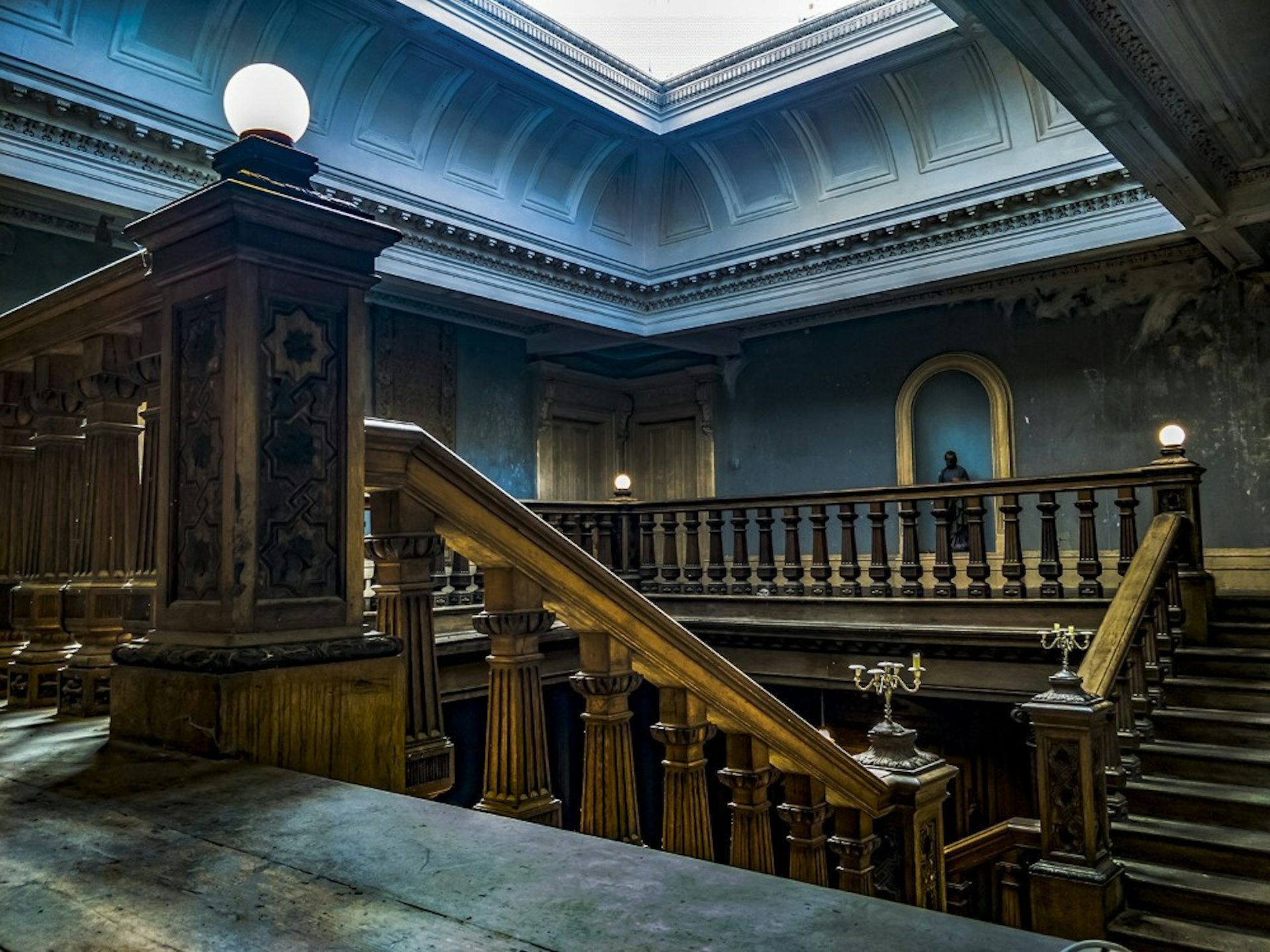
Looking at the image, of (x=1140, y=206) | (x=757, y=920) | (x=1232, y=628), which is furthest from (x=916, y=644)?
(x=757, y=920)

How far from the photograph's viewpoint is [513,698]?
244 centimetres

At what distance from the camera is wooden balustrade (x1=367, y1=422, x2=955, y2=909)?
89.9 inches

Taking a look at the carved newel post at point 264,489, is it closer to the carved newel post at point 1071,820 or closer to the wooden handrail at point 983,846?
the carved newel post at point 1071,820

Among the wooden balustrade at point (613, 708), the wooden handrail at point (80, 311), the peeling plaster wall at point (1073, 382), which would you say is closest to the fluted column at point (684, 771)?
the wooden balustrade at point (613, 708)

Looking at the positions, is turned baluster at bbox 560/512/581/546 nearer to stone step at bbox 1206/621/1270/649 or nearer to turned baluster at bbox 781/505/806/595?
turned baluster at bbox 781/505/806/595

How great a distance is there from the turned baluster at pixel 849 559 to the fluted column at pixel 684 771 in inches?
193

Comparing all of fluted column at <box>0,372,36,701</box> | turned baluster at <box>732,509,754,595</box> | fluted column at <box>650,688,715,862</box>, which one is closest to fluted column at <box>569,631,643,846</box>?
→ fluted column at <box>650,688,715,862</box>

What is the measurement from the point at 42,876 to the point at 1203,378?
10.5 metres

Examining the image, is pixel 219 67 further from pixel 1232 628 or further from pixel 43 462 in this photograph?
pixel 1232 628

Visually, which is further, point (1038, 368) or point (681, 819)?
point (1038, 368)

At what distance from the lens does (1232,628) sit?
666cm

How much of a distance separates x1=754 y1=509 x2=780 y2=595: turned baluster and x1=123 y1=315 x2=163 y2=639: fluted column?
5925mm

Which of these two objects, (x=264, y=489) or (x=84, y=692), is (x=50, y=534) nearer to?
(x=84, y=692)

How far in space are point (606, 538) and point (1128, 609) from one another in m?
4.78
